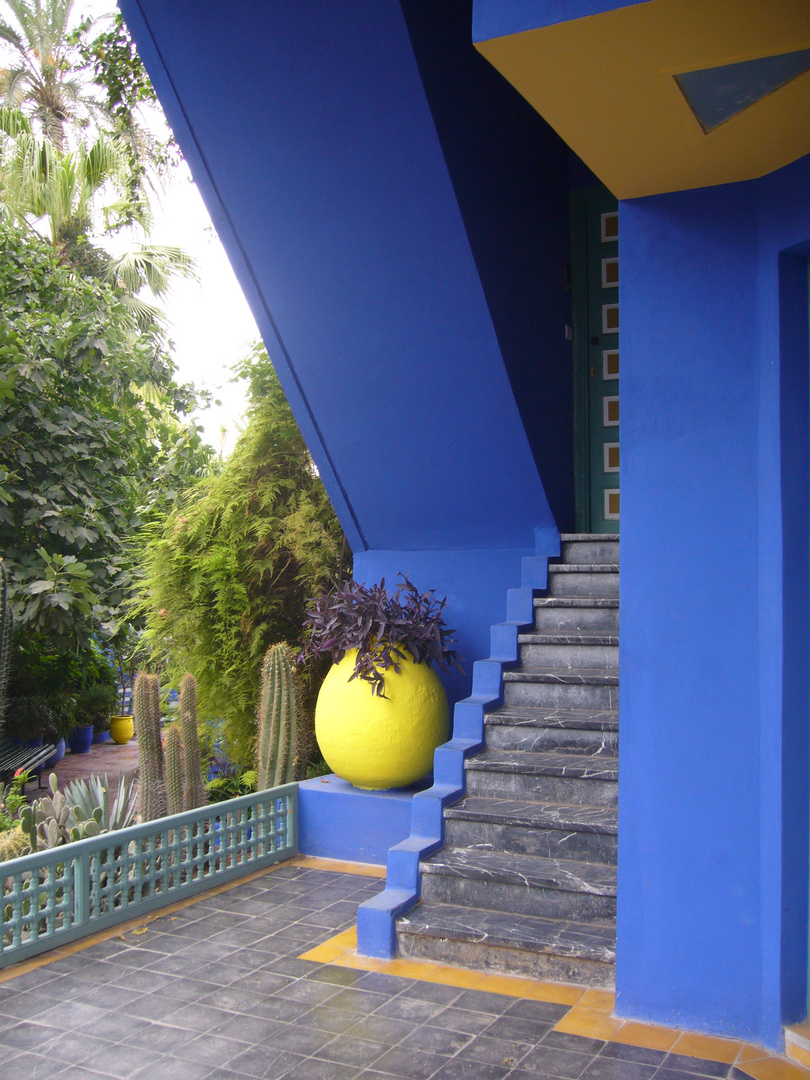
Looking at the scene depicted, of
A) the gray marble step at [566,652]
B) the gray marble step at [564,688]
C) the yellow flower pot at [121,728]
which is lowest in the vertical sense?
the yellow flower pot at [121,728]

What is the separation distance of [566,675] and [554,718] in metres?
0.33

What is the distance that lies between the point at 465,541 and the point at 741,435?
3096 millimetres

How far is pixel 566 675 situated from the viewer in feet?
17.2

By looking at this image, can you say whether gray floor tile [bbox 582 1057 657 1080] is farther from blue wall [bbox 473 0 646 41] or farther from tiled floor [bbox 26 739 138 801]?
tiled floor [bbox 26 739 138 801]

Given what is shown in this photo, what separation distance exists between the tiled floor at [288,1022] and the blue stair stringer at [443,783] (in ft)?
0.63

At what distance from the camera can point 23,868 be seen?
4.11 metres

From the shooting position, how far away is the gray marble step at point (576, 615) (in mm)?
5559

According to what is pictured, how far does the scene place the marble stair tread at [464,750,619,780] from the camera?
15.0 feet

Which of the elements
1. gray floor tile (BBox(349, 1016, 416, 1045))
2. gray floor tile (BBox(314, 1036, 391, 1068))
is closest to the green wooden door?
gray floor tile (BBox(349, 1016, 416, 1045))

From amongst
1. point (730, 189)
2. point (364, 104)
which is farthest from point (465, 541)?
point (730, 189)

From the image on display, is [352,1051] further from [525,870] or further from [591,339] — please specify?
[591,339]

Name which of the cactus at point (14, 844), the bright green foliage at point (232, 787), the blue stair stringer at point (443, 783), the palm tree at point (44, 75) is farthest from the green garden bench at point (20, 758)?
the palm tree at point (44, 75)

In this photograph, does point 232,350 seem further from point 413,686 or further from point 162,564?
point 413,686

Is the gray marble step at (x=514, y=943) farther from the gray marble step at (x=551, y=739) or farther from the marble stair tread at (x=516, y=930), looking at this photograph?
the gray marble step at (x=551, y=739)
